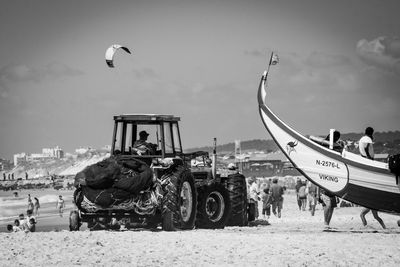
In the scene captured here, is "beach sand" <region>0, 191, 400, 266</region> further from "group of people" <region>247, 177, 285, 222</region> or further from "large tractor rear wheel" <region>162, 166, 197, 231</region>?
"group of people" <region>247, 177, 285, 222</region>

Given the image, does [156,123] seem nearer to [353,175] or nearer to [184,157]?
[184,157]

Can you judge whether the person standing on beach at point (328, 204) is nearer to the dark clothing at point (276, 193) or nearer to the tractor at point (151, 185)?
the tractor at point (151, 185)

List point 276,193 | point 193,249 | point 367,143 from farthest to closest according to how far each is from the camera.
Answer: point 276,193 → point 367,143 → point 193,249

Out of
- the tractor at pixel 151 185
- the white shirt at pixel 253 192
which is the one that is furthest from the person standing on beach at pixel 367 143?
the white shirt at pixel 253 192

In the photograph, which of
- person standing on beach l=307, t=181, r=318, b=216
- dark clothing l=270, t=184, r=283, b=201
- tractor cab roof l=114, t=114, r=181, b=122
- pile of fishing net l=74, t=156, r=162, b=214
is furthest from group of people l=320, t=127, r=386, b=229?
dark clothing l=270, t=184, r=283, b=201

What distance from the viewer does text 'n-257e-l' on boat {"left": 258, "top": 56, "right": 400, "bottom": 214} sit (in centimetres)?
1804

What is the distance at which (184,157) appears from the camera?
1866 centimetres

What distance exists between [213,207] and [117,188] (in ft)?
10.3

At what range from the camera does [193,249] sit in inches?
504

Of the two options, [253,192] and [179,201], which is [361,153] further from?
[253,192]

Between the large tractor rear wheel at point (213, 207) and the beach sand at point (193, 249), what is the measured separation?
3.16m

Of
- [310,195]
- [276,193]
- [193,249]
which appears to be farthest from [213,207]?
[310,195]

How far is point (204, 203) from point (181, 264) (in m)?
6.71

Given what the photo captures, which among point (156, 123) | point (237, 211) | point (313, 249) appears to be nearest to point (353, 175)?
→ point (237, 211)
